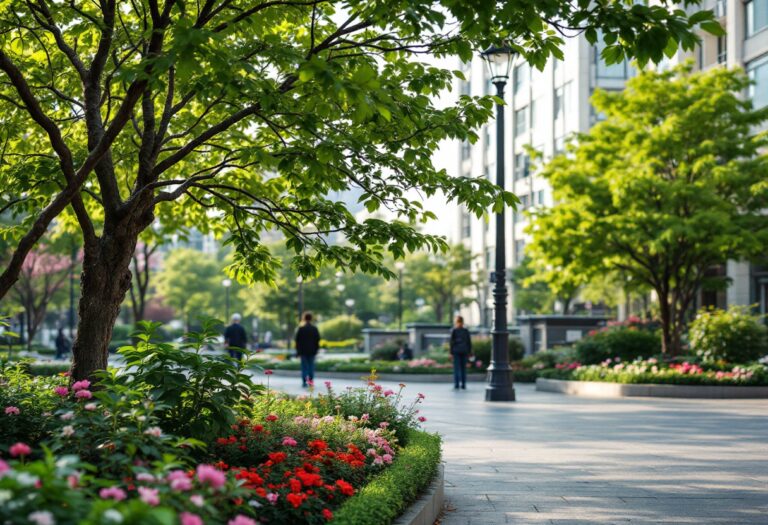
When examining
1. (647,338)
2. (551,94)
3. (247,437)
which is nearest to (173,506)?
(247,437)

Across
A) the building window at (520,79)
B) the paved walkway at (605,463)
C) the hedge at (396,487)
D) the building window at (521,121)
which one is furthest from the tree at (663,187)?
the building window at (520,79)

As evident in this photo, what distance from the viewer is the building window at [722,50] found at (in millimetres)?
36156

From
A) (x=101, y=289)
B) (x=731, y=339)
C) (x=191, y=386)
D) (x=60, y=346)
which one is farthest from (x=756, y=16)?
(x=60, y=346)

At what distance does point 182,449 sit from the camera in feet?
15.9

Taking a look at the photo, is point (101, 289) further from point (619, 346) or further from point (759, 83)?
point (759, 83)

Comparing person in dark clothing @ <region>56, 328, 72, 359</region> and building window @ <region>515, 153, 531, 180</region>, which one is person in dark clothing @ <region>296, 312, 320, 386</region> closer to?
person in dark clothing @ <region>56, 328, 72, 359</region>

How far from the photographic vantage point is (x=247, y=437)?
6844mm

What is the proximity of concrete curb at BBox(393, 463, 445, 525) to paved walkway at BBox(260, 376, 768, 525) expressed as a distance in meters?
0.15

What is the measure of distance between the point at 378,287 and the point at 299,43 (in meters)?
71.5

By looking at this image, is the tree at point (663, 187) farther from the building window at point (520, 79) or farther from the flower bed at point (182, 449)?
the building window at point (520, 79)

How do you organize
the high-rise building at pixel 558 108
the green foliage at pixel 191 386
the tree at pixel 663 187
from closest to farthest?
the green foliage at pixel 191 386 < the tree at pixel 663 187 < the high-rise building at pixel 558 108

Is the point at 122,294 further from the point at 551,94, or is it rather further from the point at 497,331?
the point at 551,94

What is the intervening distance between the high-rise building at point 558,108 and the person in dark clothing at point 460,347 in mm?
Answer: 9372

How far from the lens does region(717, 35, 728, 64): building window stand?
3616cm
